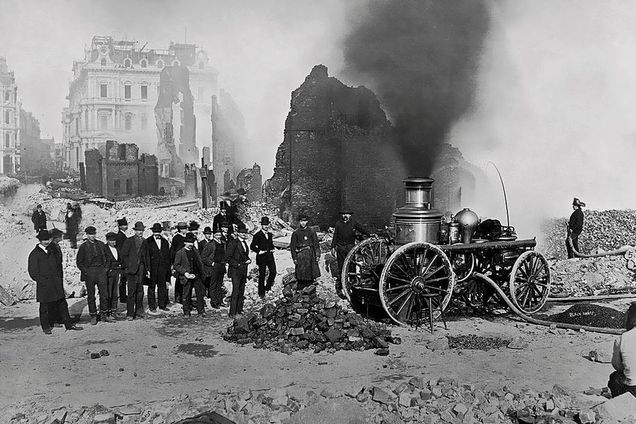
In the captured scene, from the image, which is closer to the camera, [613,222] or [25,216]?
[25,216]

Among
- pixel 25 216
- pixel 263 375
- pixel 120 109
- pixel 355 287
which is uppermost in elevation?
pixel 120 109

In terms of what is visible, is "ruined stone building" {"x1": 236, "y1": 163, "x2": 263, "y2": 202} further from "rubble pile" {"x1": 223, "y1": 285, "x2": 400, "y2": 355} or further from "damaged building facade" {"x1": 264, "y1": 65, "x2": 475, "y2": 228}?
"rubble pile" {"x1": 223, "y1": 285, "x2": 400, "y2": 355}

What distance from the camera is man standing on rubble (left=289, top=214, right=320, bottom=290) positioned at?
10.2 meters

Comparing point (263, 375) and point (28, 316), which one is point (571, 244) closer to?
point (263, 375)

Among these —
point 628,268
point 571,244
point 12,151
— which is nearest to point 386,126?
point 571,244

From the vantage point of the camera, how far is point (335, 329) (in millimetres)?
7609

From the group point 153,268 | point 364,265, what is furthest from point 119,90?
point 364,265

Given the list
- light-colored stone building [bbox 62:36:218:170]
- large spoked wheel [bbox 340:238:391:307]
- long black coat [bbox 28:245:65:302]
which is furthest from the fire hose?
light-colored stone building [bbox 62:36:218:170]

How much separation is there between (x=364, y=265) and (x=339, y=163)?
11.9 meters

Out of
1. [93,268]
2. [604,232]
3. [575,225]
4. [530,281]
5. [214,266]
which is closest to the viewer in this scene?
[93,268]

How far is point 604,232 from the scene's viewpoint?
2142cm

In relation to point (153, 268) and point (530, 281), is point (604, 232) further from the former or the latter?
point (153, 268)

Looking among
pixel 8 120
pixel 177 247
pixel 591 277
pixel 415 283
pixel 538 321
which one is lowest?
pixel 538 321

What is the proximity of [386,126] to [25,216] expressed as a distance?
1191 centimetres
